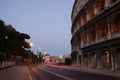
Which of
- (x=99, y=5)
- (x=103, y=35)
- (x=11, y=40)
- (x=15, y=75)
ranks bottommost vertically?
(x=15, y=75)

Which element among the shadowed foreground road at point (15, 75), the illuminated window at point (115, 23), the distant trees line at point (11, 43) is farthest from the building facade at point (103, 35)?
the distant trees line at point (11, 43)

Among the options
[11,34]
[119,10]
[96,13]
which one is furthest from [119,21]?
[11,34]

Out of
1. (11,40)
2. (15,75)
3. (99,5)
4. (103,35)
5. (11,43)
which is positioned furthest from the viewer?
(11,40)

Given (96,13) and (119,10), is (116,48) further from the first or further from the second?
(96,13)

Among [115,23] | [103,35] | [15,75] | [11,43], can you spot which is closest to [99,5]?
[103,35]

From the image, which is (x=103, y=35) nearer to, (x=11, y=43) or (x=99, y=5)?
(x=99, y=5)

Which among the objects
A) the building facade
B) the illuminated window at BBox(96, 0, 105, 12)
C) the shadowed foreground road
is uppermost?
the illuminated window at BBox(96, 0, 105, 12)

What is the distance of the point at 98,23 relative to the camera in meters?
36.3

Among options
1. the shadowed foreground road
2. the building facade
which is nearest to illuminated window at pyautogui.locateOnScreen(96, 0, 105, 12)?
the building facade

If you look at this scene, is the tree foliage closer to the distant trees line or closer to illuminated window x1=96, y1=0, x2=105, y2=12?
the distant trees line

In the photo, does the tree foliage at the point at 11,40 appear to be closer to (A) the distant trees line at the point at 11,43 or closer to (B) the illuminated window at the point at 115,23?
(A) the distant trees line at the point at 11,43

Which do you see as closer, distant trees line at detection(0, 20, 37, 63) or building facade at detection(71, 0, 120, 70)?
building facade at detection(71, 0, 120, 70)

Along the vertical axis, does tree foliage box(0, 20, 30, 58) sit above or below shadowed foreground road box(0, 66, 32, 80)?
above

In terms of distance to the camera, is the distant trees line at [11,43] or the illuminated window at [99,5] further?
the distant trees line at [11,43]
